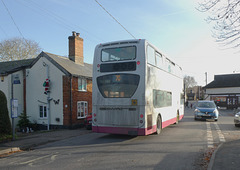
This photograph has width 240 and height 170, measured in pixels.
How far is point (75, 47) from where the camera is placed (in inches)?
815

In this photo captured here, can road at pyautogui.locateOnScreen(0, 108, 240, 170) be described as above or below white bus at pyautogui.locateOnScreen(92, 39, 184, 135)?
below

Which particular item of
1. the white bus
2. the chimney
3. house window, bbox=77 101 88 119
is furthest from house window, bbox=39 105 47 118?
the white bus

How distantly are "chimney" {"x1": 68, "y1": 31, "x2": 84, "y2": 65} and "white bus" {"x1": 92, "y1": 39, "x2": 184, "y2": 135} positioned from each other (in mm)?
10856

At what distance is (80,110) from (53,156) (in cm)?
1096

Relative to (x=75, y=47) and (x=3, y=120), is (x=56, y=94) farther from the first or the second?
(x=3, y=120)

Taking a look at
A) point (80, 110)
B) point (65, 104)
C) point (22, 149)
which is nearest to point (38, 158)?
point (22, 149)

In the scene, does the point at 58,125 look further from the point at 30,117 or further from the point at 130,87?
the point at 130,87

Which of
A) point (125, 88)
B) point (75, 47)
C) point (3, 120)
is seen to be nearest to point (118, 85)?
point (125, 88)

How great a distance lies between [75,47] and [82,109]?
6.24 meters

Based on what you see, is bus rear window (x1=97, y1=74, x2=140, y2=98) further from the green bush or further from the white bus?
the green bush

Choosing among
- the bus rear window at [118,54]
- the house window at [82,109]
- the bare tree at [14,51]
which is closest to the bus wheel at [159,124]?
the bus rear window at [118,54]

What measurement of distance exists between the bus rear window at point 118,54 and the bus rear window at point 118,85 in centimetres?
82

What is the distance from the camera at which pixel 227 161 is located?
19.9 ft

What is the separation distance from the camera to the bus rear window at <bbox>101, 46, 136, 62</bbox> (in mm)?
9719
